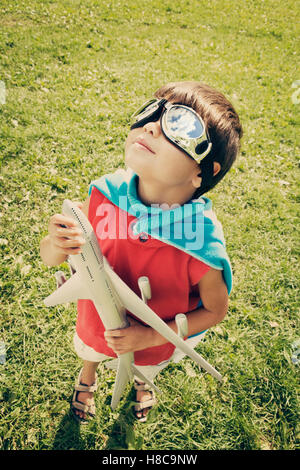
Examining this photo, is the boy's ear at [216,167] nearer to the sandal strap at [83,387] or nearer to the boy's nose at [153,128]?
the boy's nose at [153,128]

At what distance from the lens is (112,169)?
4355 millimetres

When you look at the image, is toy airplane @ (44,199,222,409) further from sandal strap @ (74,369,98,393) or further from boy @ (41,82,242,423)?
sandal strap @ (74,369,98,393)

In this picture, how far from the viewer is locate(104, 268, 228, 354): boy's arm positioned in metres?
1.55

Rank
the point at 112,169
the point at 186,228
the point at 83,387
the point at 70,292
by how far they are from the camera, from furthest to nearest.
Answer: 1. the point at 112,169
2. the point at 83,387
3. the point at 70,292
4. the point at 186,228

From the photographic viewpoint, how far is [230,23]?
9.70 meters

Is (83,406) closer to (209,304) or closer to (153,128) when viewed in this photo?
(209,304)

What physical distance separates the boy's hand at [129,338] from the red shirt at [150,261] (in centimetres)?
14

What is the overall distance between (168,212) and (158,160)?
233 millimetres

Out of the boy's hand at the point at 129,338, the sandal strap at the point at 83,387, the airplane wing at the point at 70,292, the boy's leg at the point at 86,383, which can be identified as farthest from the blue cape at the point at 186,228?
the sandal strap at the point at 83,387

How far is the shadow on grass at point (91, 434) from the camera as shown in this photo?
2.30 m

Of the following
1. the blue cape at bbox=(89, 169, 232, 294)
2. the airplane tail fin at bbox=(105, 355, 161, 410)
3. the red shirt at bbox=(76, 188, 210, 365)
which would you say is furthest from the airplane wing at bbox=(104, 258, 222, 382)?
the airplane tail fin at bbox=(105, 355, 161, 410)

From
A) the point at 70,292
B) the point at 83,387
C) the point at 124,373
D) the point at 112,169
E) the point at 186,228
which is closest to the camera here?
the point at 186,228

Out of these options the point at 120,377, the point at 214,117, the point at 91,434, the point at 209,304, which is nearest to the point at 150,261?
the point at 209,304
